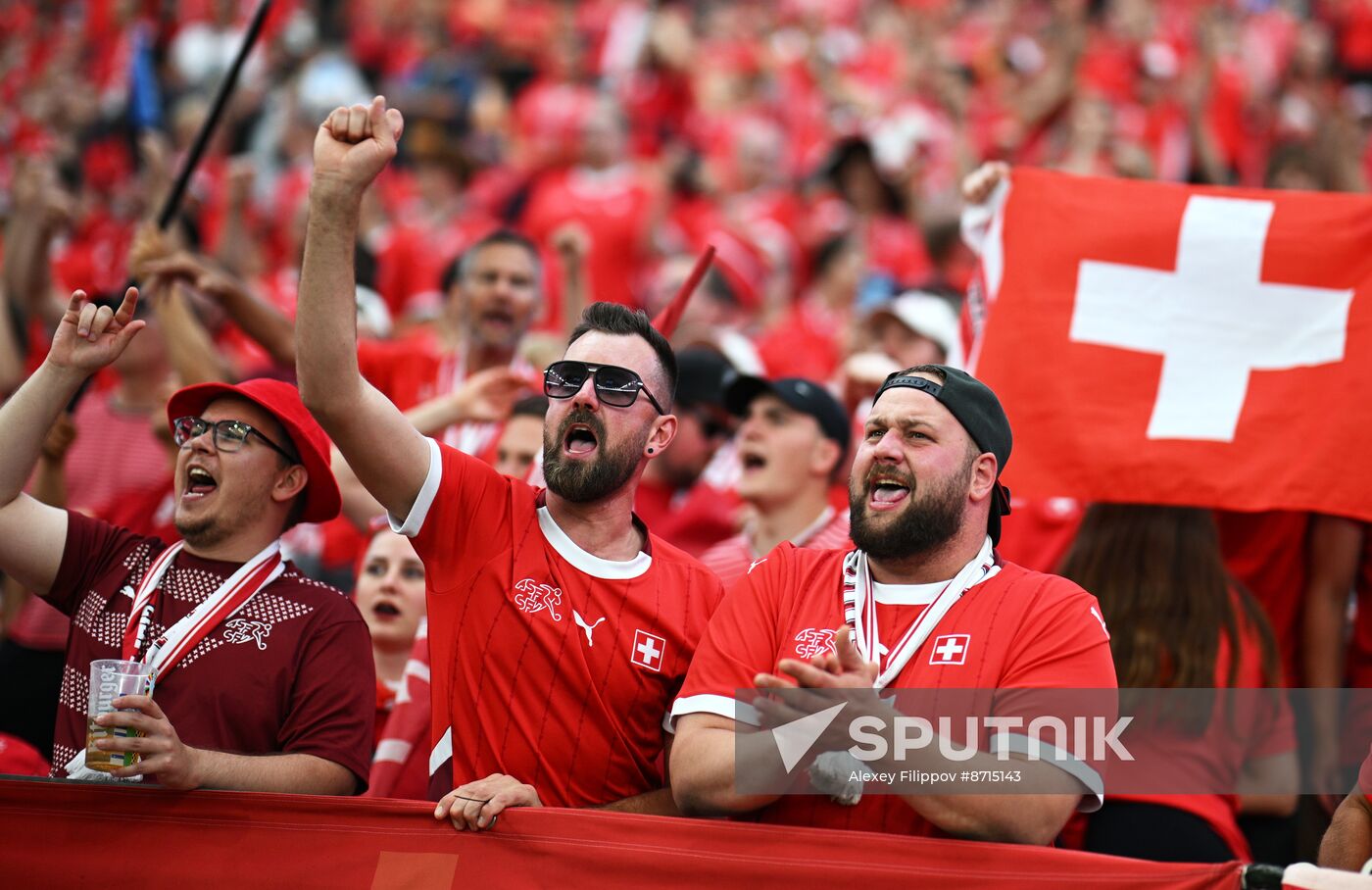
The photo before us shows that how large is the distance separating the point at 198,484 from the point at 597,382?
1.11 meters

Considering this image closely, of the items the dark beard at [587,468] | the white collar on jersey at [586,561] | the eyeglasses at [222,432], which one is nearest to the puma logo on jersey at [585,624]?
the white collar on jersey at [586,561]

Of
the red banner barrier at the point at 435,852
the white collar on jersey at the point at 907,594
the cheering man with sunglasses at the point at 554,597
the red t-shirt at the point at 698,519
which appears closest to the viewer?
the red banner barrier at the point at 435,852

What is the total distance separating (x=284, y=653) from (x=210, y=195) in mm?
10021

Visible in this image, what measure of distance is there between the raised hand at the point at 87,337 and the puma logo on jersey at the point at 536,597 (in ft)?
3.79

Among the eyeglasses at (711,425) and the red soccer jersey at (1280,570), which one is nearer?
the red soccer jersey at (1280,570)

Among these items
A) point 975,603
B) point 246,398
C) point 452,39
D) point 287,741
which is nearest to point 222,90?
point 246,398

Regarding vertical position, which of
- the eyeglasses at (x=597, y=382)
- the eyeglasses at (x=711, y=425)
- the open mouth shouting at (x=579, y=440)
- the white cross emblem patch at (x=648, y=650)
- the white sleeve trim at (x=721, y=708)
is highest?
the eyeglasses at (x=711, y=425)

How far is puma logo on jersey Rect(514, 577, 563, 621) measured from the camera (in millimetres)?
3701

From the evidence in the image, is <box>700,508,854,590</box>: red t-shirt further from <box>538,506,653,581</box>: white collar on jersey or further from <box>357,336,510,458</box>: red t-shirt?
<box>538,506,653,581</box>: white collar on jersey

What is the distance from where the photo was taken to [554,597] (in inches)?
147

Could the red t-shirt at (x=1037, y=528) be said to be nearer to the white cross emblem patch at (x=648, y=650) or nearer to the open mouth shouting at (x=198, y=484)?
the white cross emblem patch at (x=648, y=650)

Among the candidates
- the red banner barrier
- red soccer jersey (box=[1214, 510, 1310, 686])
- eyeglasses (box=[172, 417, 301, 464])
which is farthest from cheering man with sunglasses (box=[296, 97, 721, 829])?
red soccer jersey (box=[1214, 510, 1310, 686])

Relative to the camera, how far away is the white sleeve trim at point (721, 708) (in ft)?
11.0

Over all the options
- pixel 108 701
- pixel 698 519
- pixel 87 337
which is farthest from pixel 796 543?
pixel 108 701
